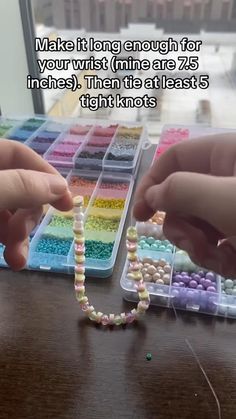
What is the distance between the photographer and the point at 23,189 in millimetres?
348

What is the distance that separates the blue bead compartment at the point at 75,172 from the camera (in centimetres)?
58

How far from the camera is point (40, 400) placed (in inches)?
16.2

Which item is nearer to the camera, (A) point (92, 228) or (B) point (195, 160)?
(B) point (195, 160)

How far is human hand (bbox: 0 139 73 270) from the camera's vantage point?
346 mm

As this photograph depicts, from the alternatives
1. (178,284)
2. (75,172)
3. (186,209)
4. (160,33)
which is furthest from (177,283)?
(160,33)

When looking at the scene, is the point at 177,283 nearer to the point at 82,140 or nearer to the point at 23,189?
the point at 23,189

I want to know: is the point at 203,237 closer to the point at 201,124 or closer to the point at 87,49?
the point at 201,124

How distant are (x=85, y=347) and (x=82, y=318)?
0.15 ft

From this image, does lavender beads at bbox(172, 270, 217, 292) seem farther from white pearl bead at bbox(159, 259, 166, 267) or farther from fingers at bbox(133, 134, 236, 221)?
fingers at bbox(133, 134, 236, 221)

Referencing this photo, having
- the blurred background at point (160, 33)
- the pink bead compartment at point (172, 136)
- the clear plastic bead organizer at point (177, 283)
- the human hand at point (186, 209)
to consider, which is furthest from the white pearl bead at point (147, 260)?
the blurred background at point (160, 33)

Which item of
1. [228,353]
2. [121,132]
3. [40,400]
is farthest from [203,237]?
[121,132]

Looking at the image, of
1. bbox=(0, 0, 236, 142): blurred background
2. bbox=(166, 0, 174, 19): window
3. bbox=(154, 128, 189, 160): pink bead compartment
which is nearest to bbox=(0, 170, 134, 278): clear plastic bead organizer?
bbox=(154, 128, 189, 160): pink bead compartment

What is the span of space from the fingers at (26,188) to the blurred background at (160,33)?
65cm

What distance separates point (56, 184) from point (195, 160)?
0.17 metres
